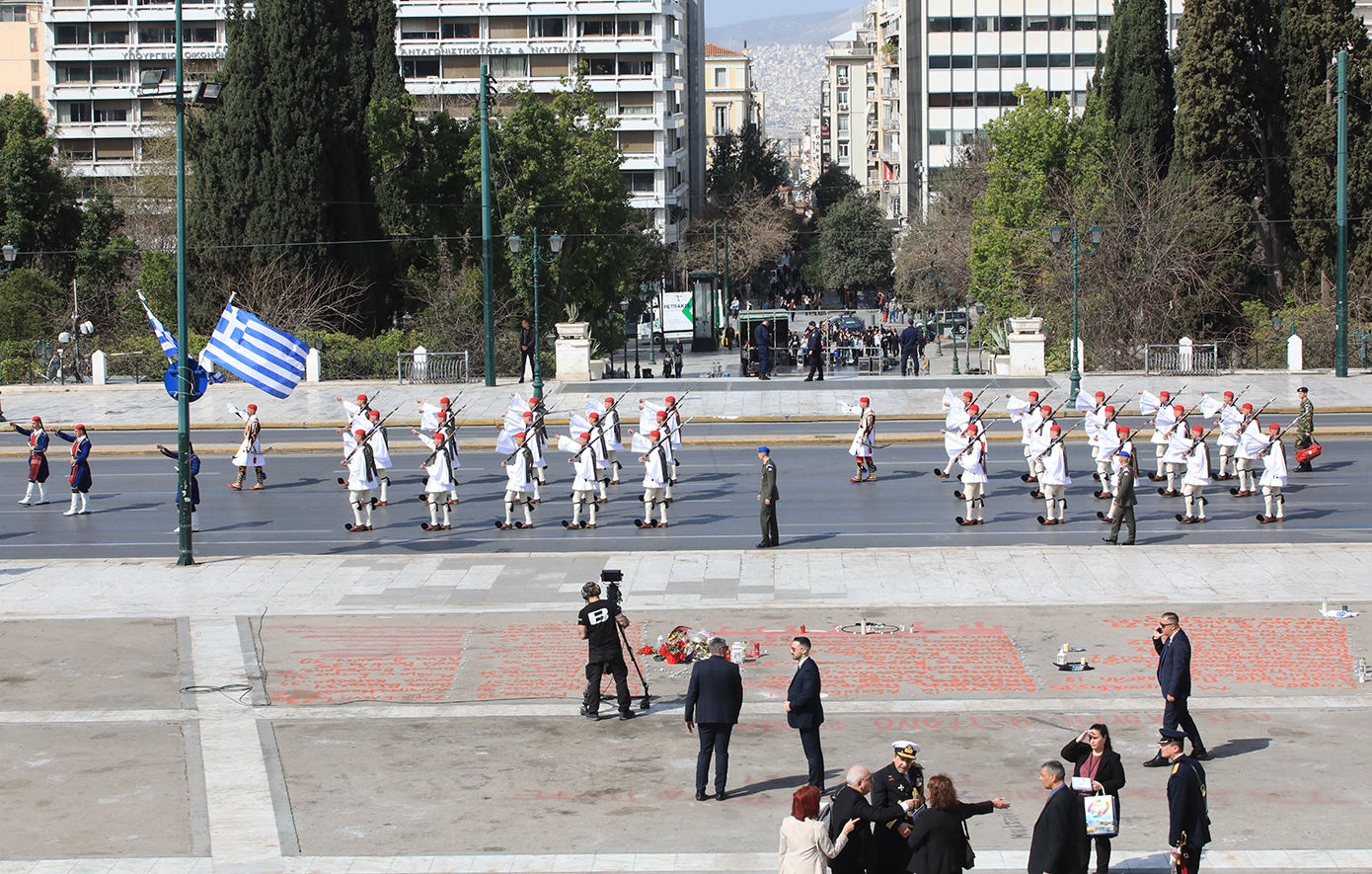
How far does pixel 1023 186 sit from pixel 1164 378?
12.7m

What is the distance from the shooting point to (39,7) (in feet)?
327

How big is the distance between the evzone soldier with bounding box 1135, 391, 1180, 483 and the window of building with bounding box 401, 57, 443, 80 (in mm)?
69222

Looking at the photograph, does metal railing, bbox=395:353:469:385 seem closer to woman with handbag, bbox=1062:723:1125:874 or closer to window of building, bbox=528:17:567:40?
woman with handbag, bbox=1062:723:1125:874

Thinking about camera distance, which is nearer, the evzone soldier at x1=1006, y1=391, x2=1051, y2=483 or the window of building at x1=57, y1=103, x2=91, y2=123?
the evzone soldier at x1=1006, y1=391, x2=1051, y2=483

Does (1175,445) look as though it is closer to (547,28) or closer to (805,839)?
(805,839)

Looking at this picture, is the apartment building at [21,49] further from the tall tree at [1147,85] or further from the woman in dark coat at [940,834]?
the woman in dark coat at [940,834]

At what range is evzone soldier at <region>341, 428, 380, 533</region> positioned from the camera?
2175 centimetres

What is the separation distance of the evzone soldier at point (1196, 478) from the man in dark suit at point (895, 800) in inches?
525

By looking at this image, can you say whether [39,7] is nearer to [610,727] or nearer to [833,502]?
[833,502]

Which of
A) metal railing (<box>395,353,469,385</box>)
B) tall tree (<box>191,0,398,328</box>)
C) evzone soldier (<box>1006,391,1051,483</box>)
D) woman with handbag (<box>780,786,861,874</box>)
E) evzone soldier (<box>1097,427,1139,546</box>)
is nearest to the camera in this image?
woman with handbag (<box>780,786,861,874</box>)

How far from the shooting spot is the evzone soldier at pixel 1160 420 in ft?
79.5

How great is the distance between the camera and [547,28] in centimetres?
8569

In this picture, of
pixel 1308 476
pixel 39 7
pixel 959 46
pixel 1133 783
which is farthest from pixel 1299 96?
pixel 39 7

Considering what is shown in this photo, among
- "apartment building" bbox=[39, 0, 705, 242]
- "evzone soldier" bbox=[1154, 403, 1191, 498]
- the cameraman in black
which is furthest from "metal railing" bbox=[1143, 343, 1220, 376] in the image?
"apartment building" bbox=[39, 0, 705, 242]
